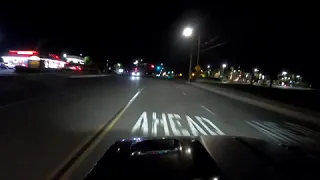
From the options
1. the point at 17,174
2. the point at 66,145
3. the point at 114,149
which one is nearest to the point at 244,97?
the point at 66,145

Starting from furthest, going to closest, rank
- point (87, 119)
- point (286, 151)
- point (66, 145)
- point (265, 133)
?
point (87, 119)
point (265, 133)
point (66, 145)
point (286, 151)

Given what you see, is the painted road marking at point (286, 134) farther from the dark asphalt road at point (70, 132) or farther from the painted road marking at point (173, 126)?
the painted road marking at point (173, 126)

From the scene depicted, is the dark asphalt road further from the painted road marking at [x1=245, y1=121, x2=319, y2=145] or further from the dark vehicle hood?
the dark vehicle hood

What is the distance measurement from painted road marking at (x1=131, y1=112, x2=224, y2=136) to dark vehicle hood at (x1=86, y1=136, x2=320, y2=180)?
8.75 m

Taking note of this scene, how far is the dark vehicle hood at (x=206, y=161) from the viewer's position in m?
2.74

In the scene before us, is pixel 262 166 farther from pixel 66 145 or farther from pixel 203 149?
pixel 66 145

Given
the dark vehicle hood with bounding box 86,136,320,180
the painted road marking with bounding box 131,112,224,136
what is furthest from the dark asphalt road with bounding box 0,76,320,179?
the dark vehicle hood with bounding box 86,136,320,180

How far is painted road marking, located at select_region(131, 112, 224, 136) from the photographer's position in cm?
1296

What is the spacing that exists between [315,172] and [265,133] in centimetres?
1152

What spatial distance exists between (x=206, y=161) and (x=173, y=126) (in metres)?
11.6

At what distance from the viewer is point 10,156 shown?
8.46 m

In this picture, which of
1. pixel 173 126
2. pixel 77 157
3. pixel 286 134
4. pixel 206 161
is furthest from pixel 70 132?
pixel 206 161

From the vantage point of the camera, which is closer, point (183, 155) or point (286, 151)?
point (183, 155)

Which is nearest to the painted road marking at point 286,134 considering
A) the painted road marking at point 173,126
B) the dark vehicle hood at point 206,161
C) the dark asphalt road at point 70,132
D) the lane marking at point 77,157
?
the dark asphalt road at point 70,132
